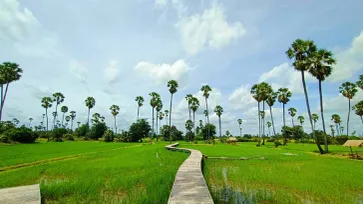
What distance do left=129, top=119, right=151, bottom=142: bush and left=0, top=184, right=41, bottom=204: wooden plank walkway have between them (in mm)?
70223

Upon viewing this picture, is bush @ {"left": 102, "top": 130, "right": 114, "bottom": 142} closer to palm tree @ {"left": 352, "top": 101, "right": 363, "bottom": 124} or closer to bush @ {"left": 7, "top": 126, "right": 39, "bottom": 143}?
bush @ {"left": 7, "top": 126, "right": 39, "bottom": 143}

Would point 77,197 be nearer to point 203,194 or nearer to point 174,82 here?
point 203,194

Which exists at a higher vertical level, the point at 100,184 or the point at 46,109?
the point at 46,109

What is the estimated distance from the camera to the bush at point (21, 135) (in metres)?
51.0

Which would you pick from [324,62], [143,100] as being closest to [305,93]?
[324,62]

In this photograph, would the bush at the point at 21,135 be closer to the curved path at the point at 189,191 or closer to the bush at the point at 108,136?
the bush at the point at 108,136

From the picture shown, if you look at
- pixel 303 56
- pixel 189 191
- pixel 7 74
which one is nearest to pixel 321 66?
→ pixel 303 56

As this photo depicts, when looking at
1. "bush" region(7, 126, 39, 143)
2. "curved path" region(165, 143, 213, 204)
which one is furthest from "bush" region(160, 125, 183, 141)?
"curved path" region(165, 143, 213, 204)

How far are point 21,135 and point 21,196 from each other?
54269mm

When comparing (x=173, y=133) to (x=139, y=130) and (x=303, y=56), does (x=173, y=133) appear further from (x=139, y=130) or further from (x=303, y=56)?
(x=303, y=56)

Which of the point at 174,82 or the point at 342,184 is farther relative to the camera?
the point at 174,82

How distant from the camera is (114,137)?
81312mm

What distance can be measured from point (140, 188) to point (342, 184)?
9400mm

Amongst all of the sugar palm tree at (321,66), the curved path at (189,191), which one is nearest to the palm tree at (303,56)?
the sugar palm tree at (321,66)
